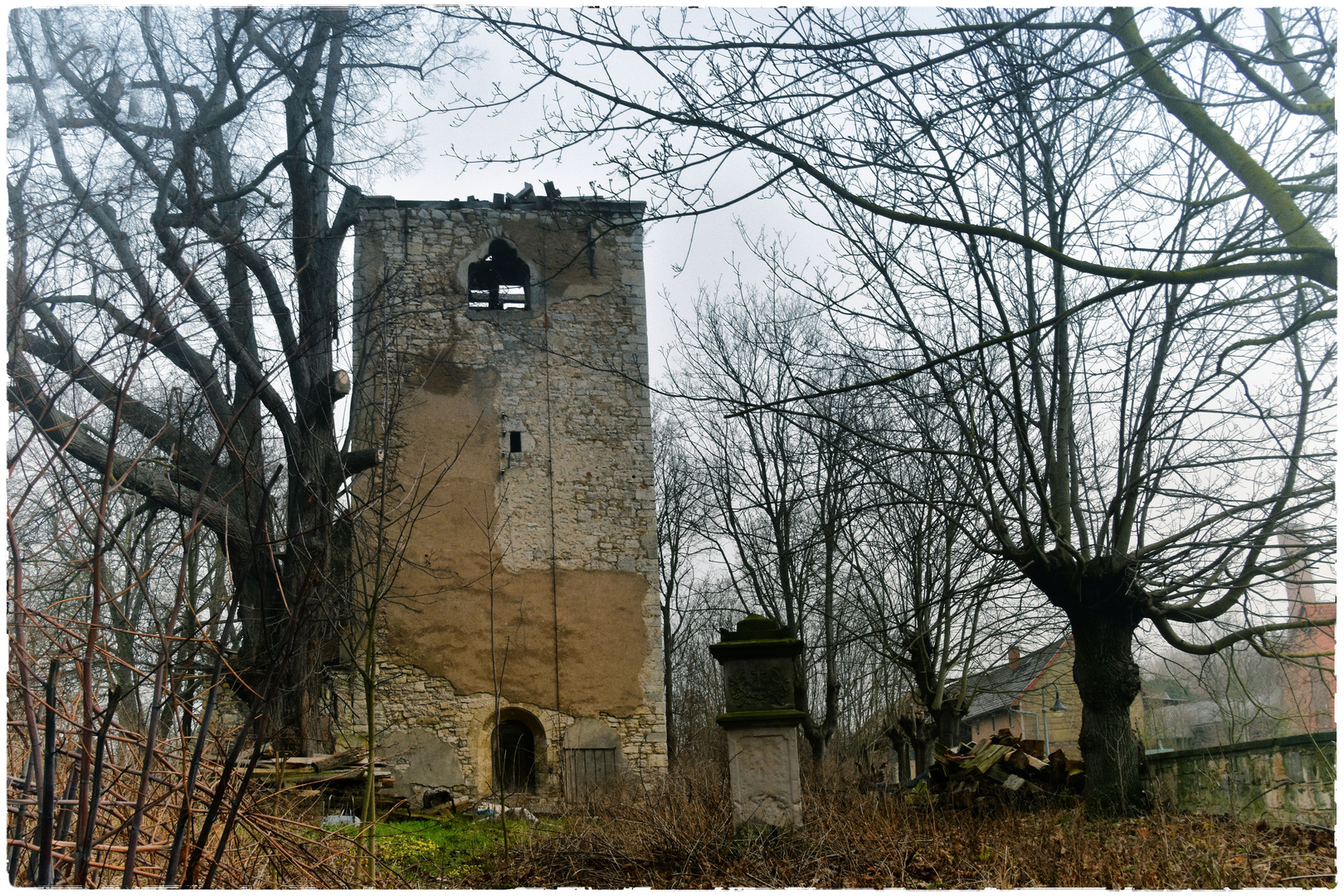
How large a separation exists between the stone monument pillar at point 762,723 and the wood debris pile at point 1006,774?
3.25m

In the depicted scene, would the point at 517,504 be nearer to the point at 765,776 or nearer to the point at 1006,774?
the point at 1006,774

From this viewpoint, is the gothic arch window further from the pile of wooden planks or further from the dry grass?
the dry grass

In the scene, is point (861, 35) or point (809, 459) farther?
point (809, 459)

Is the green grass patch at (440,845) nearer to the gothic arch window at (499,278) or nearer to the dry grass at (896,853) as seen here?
the dry grass at (896,853)

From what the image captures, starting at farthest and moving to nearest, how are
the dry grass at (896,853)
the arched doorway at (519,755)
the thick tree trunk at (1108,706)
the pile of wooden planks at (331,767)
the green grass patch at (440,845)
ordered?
the arched doorway at (519,755) < the pile of wooden planks at (331,767) < the thick tree trunk at (1108,706) < the green grass patch at (440,845) < the dry grass at (896,853)

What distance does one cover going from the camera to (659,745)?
14.5m

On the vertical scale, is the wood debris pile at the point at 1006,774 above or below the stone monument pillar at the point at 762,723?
below

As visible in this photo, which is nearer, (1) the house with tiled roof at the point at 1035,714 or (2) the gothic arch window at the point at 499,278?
(2) the gothic arch window at the point at 499,278

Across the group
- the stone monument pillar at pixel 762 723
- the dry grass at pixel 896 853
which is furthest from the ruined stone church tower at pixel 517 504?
the dry grass at pixel 896 853

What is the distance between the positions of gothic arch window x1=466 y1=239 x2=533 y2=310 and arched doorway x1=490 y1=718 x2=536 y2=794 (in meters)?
6.70

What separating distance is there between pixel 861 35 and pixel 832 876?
4208 mm

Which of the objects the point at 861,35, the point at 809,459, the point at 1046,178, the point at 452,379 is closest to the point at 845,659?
the point at 809,459

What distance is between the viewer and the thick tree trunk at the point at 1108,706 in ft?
25.0

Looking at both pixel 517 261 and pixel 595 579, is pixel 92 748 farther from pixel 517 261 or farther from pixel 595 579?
pixel 517 261
